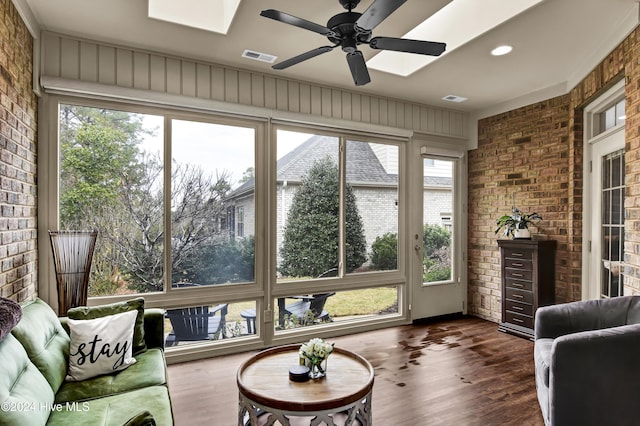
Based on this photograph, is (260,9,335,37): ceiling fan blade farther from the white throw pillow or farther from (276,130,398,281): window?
the white throw pillow

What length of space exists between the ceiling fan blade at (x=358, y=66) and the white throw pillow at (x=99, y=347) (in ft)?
7.19

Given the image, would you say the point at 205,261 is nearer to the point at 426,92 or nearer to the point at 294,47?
the point at 294,47

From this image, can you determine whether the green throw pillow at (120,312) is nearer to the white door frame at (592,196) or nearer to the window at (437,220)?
the window at (437,220)

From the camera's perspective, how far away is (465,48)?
3.26 m

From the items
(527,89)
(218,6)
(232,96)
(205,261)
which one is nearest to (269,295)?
(205,261)

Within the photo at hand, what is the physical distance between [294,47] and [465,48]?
4.81 ft

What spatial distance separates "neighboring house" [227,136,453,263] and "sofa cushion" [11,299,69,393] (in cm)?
179

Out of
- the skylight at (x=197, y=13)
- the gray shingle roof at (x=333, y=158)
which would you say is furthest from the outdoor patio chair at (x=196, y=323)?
the skylight at (x=197, y=13)

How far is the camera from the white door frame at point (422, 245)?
487 centimetres

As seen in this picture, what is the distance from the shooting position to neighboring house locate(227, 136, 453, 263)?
3.88 metres

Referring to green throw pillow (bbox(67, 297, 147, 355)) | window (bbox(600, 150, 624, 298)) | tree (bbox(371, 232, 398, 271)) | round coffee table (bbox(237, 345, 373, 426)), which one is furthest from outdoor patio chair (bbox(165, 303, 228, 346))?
window (bbox(600, 150, 624, 298))

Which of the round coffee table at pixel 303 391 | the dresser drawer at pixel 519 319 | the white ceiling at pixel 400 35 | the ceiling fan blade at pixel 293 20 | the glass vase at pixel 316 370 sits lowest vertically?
the dresser drawer at pixel 519 319

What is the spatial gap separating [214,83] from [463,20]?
227cm

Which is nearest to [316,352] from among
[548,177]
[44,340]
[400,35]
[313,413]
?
[313,413]
